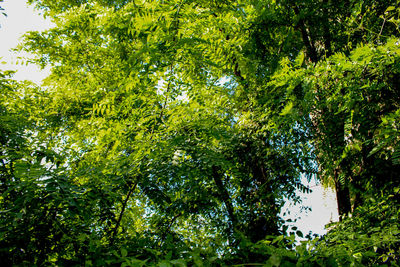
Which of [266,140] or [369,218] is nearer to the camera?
[369,218]

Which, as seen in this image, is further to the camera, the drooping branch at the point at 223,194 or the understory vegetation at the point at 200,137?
the drooping branch at the point at 223,194

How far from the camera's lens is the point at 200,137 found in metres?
2.91

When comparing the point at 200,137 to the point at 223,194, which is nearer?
the point at 200,137

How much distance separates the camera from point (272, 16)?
11.7ft

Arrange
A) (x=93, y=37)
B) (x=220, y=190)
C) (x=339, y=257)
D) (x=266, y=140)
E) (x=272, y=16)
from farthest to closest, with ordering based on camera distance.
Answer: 1. (x=93, y=37)
2. (x=220, y=190)
3. (x=266, y=140)
4. (x=272, y=16)
5. (x=339, y=257)

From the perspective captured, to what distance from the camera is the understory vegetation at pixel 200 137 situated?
67.5 inches

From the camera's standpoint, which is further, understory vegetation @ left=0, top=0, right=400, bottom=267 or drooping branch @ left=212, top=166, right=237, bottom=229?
drooping branch @ left=212, top=166, right=237, bottom=229

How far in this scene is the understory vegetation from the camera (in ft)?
5.62

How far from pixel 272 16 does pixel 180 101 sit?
1901 mm

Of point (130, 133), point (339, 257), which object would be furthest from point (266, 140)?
point (339, 257)

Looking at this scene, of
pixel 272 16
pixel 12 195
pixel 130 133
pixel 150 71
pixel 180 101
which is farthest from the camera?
pixel 272 16

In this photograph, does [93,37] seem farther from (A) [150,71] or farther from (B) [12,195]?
(B) [12,195]

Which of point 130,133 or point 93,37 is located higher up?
point 93,37

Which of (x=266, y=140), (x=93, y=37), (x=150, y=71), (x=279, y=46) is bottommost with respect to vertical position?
(x=150, y=71)
